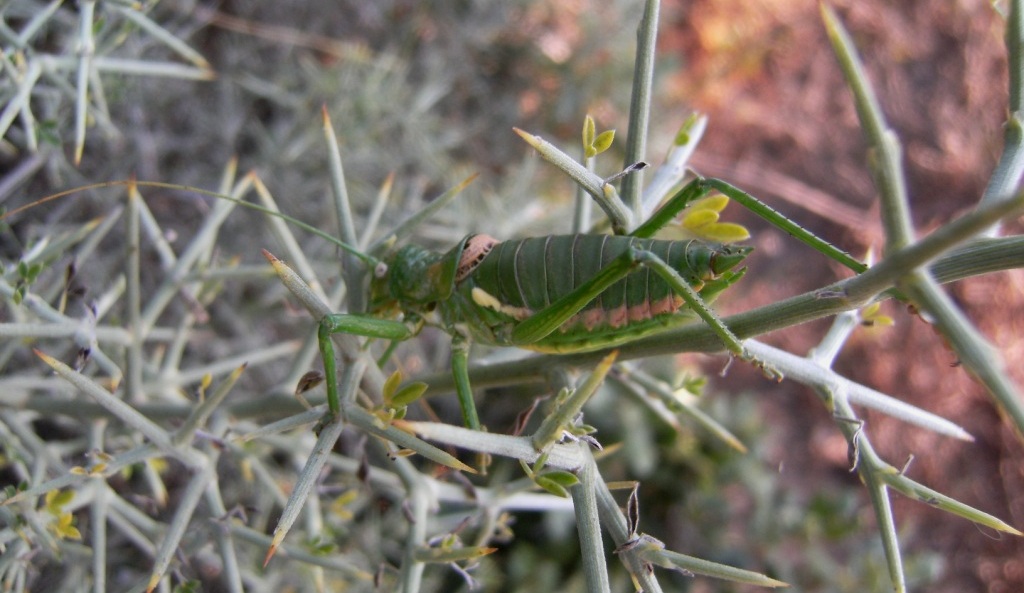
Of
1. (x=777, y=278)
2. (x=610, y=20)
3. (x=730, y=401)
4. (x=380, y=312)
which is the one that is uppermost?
(x=610, y=20)

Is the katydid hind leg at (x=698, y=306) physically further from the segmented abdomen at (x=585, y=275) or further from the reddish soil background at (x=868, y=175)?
the reddish soil background at (x=868, y=175)

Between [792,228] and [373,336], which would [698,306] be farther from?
[373,336]

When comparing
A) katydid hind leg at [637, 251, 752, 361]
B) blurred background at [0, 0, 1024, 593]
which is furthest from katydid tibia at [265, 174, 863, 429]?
blurred background at [0, 0, 1024, 593]

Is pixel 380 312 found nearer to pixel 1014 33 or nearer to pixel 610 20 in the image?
pixel 1014 33

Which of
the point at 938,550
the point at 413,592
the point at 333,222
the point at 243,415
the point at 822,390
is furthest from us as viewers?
the point at 938,550

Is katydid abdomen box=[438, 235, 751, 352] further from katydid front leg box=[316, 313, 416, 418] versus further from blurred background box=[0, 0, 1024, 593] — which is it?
blurred background box=[0, 0, 1024, 593]

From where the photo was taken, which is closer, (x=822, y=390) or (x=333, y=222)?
(x=822, y=390)

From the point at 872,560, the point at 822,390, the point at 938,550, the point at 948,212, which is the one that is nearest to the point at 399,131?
the point at 822,390

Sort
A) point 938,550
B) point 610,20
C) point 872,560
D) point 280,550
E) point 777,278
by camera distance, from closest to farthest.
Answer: point 280,550 < point 872,560 < point 610,20 < point 938,550 < point 777,278
